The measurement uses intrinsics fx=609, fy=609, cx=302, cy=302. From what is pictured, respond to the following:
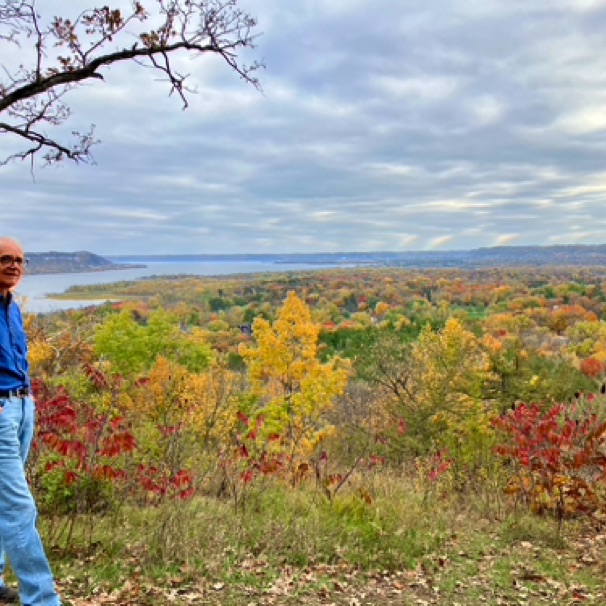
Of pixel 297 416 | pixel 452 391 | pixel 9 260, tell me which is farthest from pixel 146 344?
pixel 9 260

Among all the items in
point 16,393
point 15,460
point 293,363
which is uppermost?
point 16,393

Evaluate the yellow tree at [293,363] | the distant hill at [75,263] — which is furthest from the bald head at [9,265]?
the distant hill at [75,263]

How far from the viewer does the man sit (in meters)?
3.04

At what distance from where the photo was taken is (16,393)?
10.3 ft

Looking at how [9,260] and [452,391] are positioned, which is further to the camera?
[452,391]

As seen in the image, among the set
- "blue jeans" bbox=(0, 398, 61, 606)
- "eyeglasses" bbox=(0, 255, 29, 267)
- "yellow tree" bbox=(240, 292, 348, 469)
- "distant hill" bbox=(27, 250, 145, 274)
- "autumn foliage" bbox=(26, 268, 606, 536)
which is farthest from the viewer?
"distant hill" bbox=(27, 250, 145, 274)

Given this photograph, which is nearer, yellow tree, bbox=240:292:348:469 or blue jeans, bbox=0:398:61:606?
blue jeans, bbox=0:398:61:606

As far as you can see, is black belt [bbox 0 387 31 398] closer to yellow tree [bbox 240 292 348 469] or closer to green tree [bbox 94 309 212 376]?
yellow tree [bbox 240 292 348 469]

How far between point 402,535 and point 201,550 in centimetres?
175

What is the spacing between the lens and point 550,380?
1817 centimetres

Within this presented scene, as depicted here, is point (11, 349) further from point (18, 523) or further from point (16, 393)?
point (18, 523)

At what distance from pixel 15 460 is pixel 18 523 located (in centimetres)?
31

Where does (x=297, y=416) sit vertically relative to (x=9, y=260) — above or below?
below

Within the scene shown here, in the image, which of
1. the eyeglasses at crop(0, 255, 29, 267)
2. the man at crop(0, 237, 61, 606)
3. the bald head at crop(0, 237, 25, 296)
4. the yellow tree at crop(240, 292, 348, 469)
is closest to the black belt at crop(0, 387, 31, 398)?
the man at crop(0, 237, 61, 606)
